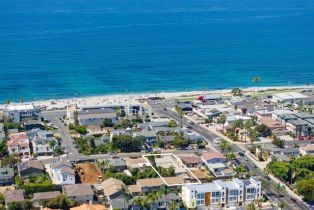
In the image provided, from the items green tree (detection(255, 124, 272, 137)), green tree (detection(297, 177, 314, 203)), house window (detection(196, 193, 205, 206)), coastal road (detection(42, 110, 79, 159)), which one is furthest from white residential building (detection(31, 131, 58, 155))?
green tree (detection(297, 177, 314, 203))

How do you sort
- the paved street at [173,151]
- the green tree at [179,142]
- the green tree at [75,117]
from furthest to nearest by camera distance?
1. the green tree at [75,117]
2. the green tree at [179,142]
3. the paved street at [173,151]

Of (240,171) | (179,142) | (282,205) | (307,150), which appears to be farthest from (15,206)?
(307,150)

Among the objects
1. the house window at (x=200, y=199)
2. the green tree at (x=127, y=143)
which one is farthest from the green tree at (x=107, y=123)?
the house window at (x=200, y=199)

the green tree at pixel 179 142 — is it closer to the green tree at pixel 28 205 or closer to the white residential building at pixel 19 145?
the white residential building at pixel 19 145

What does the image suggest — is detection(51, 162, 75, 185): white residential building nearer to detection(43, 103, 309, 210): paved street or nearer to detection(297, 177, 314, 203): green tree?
detection(43, 103, 309, 210): paved street

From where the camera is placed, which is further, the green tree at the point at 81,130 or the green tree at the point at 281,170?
the green tree at the point at 81,130

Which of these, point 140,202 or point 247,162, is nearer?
point 140,202

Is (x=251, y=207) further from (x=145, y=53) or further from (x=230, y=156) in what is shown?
(x=145, y=53)
